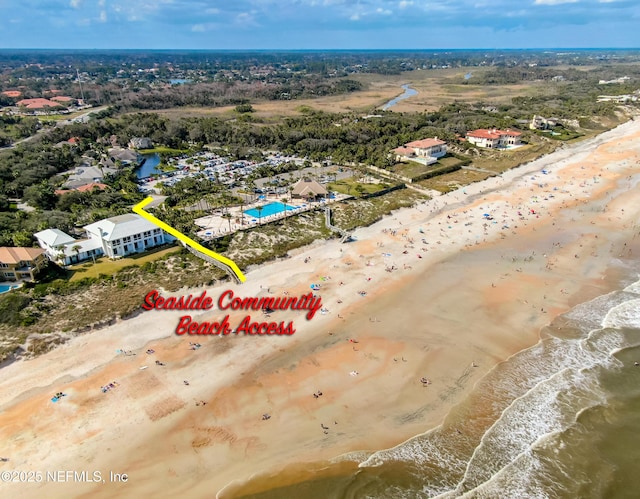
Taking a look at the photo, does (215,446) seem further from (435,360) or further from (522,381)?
(522,381)

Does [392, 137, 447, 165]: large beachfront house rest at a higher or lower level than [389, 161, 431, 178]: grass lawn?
higher

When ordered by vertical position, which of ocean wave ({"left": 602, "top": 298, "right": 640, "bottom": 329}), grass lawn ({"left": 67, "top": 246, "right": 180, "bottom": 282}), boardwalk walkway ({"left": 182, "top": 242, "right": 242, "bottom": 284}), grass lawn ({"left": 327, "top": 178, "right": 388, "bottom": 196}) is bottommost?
ocean wave ({"left": 602, "top": 298, "right": 640, "bottom": 329})

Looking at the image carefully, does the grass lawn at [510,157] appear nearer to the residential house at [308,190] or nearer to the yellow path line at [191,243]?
the residential house at [308,190]

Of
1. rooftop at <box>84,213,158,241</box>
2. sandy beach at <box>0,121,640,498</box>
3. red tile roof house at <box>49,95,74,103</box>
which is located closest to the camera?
sandy beach at <box>0,121,640,498</box>

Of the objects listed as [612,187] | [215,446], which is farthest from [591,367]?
[612,187]

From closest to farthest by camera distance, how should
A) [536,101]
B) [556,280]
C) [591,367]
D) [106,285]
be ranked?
[591,367], [106,285], [556,280], [536,101]
